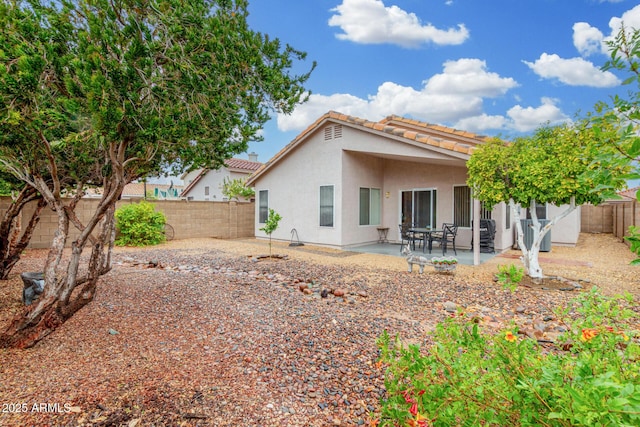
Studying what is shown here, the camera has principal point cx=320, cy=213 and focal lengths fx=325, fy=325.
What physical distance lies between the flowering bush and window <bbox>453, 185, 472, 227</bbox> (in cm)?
986

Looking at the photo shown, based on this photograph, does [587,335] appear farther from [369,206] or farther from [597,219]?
[597,219]

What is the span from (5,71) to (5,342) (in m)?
2.85

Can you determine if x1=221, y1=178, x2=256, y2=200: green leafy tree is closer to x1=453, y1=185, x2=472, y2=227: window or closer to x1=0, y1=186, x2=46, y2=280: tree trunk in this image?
x1=453, y1=185, x2=472, y2=227: window

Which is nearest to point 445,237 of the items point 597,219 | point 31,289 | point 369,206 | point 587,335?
point 369,206

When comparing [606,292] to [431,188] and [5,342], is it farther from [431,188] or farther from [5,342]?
[5,342]

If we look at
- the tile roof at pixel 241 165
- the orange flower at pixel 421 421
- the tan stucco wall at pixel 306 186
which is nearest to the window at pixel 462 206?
the tan stucco wall at pixel 306 186

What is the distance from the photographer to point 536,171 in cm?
621

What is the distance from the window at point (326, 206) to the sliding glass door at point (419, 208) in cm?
299

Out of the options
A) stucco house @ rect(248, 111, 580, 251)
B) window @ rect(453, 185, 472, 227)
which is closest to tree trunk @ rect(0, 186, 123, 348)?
stucco house @ rect(248, 111, 580, 251)

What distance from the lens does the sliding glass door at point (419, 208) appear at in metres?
12.2

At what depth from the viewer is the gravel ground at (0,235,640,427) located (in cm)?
261

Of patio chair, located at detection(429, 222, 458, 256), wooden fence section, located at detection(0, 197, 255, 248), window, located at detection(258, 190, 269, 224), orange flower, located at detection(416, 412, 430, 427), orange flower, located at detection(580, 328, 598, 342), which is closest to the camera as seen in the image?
orange flower, located at detection(416, 412, 430, 427)

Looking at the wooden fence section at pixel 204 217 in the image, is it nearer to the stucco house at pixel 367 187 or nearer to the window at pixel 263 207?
the window at pixel 263 207

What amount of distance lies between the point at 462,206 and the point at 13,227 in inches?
→ 490
